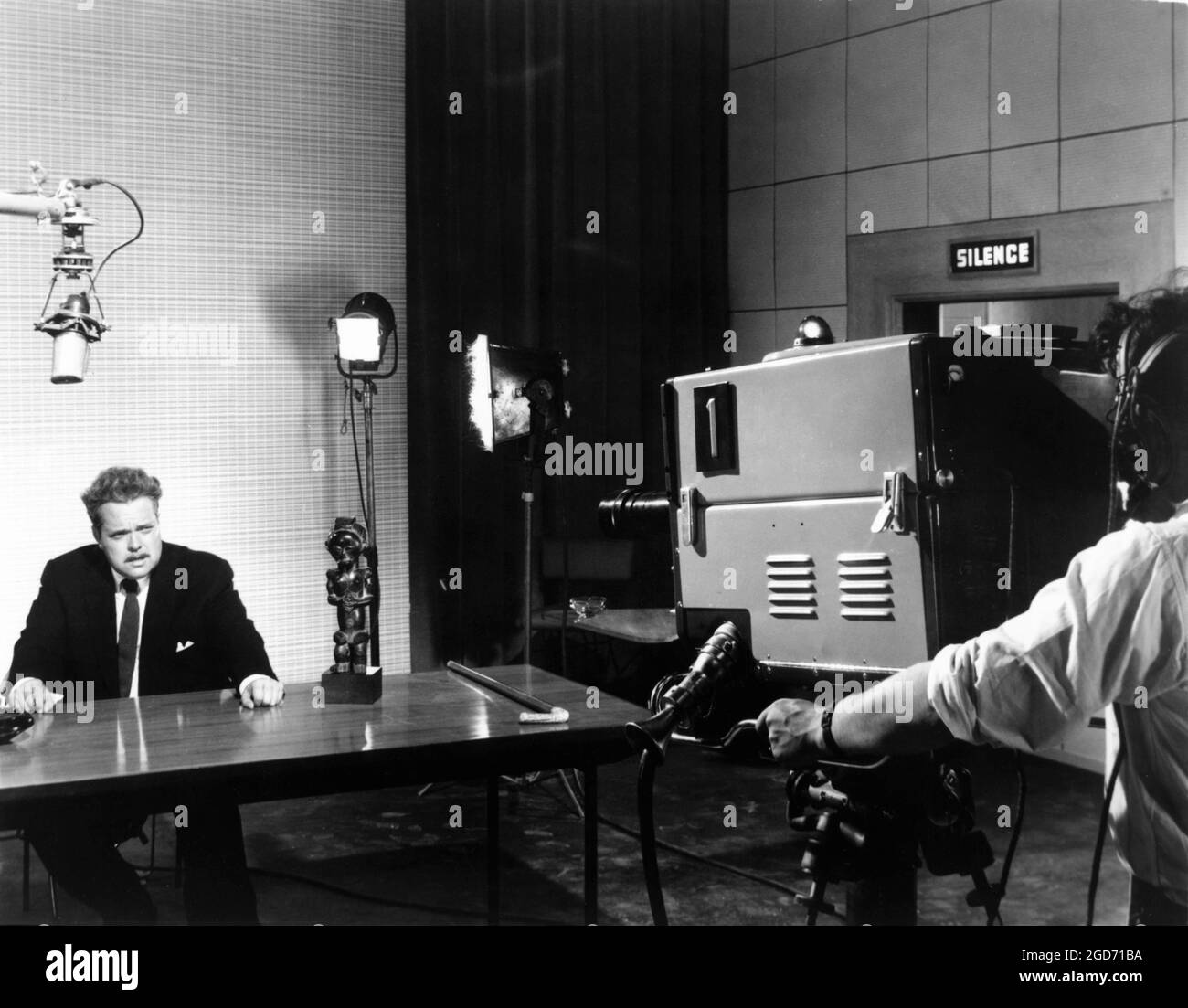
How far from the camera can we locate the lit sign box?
153 inches

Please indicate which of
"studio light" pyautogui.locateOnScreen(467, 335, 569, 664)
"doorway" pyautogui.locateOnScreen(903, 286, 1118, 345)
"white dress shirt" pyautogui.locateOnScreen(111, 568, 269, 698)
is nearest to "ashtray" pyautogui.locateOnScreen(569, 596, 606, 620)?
"studio light" pyautogui.locateOnScreen(467, 335, 569, 664)

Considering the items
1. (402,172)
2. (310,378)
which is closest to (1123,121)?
(402,172)

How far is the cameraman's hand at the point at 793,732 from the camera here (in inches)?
47.6

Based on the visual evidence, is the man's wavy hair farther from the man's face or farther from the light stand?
the light stand

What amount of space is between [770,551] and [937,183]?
3152mm

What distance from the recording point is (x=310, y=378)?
13.1ft

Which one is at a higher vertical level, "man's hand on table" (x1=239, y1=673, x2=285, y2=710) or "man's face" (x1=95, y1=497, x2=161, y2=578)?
"man's face" (x1=95, y1=497, x2=161, y2=578)

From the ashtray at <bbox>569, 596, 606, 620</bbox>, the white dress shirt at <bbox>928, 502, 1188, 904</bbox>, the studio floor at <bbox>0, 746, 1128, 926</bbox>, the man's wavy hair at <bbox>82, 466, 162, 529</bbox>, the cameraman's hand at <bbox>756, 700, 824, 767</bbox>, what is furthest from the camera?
the ashtray at <bbox>569, 596, 606, 620</bbox>

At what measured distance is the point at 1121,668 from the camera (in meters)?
1.11

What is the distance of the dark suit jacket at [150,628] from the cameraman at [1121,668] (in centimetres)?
184

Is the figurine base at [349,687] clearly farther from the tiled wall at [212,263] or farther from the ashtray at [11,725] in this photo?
the tiled wall at [212,263]

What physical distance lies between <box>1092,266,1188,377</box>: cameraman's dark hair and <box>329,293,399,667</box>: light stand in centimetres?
278

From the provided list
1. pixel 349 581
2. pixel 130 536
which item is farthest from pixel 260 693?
pixel 130 536

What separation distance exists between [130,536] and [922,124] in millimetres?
Result: 3011
